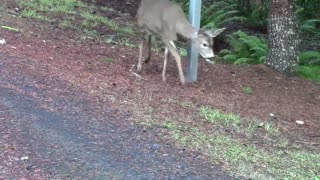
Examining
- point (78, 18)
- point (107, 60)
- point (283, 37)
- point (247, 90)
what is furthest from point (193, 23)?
point (78, 18)

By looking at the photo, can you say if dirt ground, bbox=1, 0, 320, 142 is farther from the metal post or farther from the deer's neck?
the deer's neck

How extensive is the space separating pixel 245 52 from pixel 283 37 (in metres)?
1.66

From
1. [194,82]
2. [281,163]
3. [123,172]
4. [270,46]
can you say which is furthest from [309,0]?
[123,172]

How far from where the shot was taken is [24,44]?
29.9 ft

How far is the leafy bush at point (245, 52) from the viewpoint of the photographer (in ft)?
36.0

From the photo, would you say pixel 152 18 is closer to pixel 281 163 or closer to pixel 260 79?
pixel 260 79

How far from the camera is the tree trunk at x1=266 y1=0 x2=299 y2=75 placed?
9.78m

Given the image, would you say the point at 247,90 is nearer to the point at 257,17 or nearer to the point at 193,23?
the point at 193,23

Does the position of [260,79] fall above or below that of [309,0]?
below

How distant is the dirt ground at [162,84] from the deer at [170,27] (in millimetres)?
542

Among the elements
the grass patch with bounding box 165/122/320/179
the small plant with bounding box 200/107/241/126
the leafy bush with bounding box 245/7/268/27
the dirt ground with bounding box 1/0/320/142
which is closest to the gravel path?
the grass patch with bounding box 165/122/320/179

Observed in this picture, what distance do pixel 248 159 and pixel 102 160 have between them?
1.44m

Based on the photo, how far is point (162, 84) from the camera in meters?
8.18

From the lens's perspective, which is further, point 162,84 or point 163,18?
point 162,84
